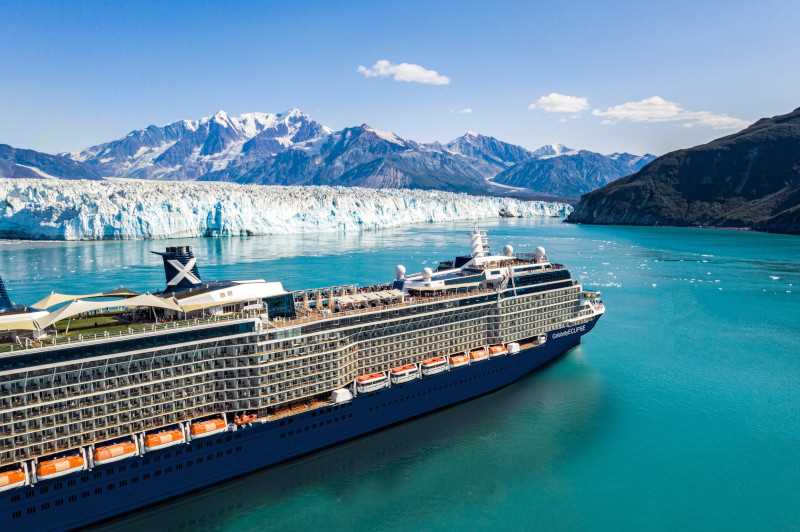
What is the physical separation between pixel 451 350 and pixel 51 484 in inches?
642

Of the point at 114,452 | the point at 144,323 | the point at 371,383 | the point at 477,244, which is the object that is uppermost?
the point at 477,244

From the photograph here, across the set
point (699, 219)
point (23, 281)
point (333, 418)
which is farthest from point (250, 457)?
point (699, 219)

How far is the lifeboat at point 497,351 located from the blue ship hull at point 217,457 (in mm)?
302

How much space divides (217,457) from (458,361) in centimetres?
1141

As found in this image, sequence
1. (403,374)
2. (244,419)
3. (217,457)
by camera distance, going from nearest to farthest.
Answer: (217,457), (244,419), (403,374)

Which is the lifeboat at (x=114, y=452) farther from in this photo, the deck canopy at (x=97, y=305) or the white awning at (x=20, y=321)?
the deck canopy at (x=97, y=305)

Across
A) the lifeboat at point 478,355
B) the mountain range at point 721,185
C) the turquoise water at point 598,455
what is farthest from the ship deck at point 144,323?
the mountain range at point 721,185

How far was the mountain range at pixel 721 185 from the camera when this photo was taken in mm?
131625

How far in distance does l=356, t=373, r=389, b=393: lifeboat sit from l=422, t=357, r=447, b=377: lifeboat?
7.18ft

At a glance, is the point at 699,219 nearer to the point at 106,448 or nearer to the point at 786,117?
the point at 786,117

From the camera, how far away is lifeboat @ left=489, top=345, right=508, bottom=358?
25.9m

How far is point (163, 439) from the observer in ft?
53.8

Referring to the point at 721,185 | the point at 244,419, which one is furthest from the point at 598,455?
the point at 721,185

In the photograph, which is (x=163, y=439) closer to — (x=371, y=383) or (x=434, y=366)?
(x=371, y=383)
